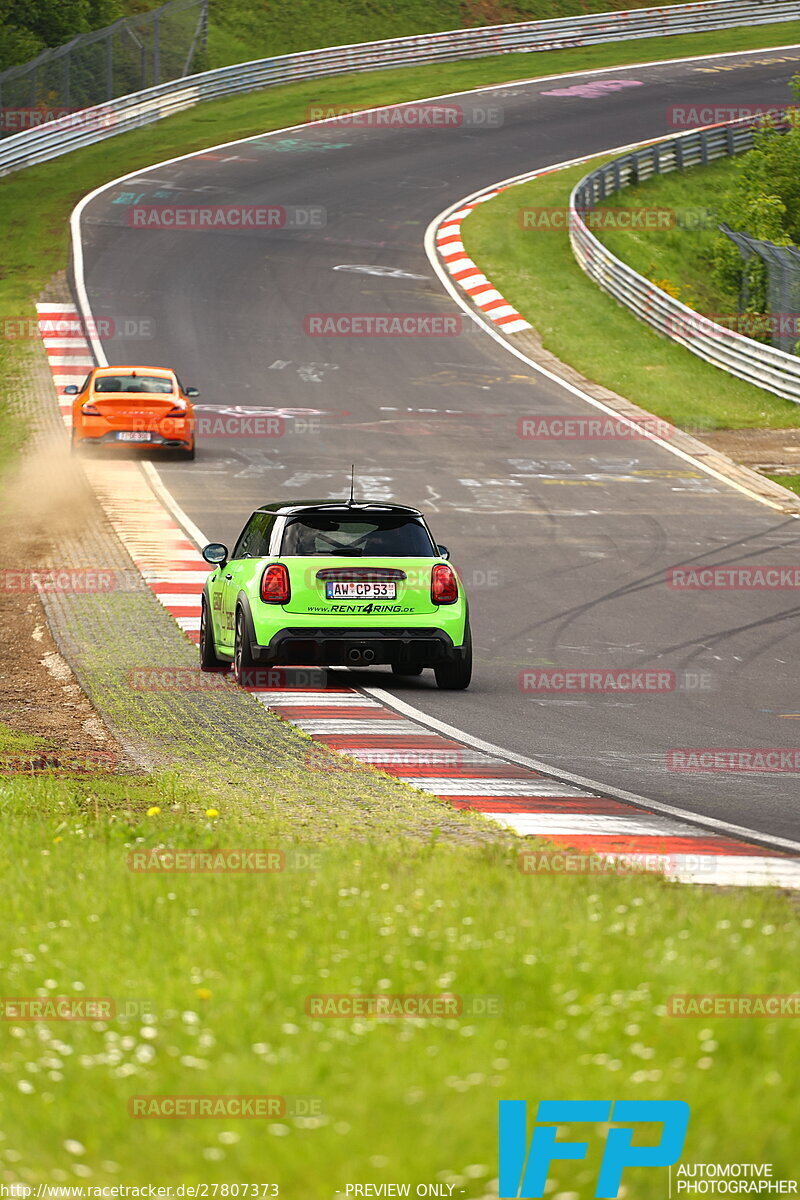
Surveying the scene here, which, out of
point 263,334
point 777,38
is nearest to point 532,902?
point 263,334

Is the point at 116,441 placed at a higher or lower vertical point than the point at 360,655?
higher

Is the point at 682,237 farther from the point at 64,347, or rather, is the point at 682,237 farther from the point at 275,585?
the point at 275,585

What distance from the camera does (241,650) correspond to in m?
13.3

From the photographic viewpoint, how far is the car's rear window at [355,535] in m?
13.4

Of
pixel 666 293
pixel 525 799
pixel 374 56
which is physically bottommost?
pixel 525 799

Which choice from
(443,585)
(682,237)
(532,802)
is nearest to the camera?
(532,802)

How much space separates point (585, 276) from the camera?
4147 centimetres

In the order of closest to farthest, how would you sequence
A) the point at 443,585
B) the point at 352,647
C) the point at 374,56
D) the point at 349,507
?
the point at 352,647 → the point at 443,585 → the point at 349,507 → the point at 374,56

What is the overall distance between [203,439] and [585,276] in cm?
1635

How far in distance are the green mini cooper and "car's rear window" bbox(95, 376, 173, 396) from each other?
14.2m

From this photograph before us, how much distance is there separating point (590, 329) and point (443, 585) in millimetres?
25217

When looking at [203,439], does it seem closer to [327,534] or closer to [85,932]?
[327,534]

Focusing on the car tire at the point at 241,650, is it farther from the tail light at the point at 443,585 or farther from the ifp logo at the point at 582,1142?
the ifp logo at the point at 582,1142

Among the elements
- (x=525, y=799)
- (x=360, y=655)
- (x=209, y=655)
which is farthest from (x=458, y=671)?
(x=525, y=799)
